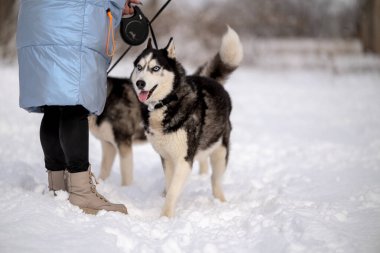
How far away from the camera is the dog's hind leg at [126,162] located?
399 centimetres

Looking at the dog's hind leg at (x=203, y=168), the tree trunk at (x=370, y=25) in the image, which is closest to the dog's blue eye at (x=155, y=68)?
the dog's hind leg at (x=203, y=168)

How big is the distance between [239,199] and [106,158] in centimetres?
147

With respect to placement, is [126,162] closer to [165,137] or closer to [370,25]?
[165,137]

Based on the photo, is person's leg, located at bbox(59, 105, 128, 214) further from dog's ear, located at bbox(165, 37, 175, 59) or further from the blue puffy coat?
dog's ear, located at bbox(165, 37, 175, 59)

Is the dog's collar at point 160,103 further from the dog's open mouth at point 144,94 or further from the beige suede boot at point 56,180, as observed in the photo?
the beige suede boot at point 56,180

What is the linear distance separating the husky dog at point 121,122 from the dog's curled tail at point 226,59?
764 millimetres

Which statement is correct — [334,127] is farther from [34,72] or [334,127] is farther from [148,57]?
[34,72]

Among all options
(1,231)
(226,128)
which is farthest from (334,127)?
(1,231)

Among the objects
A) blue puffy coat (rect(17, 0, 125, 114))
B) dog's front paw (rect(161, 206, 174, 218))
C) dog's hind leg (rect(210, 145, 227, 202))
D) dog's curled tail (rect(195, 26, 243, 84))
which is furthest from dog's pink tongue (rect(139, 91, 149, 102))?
dog's curled tail (rect(195, 26, 243, 84))

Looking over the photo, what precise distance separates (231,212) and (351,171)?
68.8 inches

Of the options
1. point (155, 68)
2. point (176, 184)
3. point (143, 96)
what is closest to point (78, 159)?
point (143, 96)

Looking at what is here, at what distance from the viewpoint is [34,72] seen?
2.44 metres

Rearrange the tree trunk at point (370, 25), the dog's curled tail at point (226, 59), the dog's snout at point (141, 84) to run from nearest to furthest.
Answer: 1. the dog's snout at point (141, 84)
2. the dog's curled tail at point (226, 59)
3. the tree trunk at point (370, 25)

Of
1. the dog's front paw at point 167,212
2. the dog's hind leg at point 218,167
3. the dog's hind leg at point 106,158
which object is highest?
the dog's front paw at point 167,212
